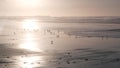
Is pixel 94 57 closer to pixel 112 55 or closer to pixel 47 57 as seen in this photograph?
pixel 112 55

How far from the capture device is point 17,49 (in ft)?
96.8

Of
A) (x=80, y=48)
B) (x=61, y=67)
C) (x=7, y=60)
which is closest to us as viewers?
(x=61, y=67)

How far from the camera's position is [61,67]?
21984mm

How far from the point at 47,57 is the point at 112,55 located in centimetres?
413

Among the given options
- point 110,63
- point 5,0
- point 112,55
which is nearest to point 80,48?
point 112,55

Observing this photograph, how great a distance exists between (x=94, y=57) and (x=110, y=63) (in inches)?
86.1

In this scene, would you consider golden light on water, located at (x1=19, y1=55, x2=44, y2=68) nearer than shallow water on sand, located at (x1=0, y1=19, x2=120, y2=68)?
Yes

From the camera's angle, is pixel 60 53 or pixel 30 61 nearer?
pixel 30 61

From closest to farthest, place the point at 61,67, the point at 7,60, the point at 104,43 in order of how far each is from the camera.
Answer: the point at 61,67, the point at 7,60, the point at 104,43

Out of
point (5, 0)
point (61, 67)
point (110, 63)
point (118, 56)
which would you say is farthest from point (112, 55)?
point (5, 0)

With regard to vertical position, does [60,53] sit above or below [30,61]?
below

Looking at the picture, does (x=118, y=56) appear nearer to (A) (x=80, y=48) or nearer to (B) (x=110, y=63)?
(B) (x=110, y=63)

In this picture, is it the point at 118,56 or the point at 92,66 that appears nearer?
the point at 92,66

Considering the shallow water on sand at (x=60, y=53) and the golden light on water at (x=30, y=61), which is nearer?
the golden light on water at (x=30, y=61)
